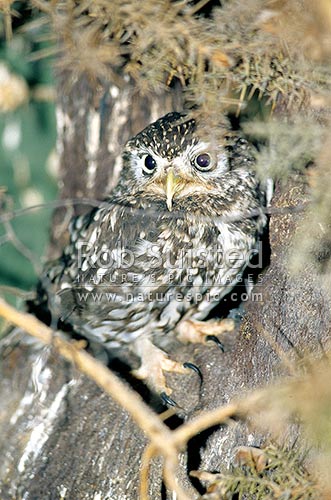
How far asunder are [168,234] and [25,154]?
5.80 ft

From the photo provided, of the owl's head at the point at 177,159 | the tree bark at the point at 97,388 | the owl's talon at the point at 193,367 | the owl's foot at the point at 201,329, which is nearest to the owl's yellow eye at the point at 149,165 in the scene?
the owl's head at the point at 177,159

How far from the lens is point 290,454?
6.24 ft

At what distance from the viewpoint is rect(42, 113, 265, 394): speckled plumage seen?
235 centimetres

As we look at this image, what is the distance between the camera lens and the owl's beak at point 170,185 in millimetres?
2289

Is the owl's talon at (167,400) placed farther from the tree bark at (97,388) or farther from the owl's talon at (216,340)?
the owl's talon at (216,340)

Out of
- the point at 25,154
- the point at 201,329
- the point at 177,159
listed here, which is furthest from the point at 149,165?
the point at 25,154

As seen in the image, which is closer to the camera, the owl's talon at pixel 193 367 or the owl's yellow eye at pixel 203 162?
the owl's yellow eye at pixel 203 162

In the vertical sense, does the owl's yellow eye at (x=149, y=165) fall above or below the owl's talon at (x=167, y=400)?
above

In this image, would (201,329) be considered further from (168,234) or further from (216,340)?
(168,234)

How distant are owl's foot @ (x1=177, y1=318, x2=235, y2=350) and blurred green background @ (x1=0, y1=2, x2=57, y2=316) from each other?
1.40 m

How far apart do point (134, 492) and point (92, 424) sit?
0.95 feet

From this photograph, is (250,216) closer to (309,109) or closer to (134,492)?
(309,109)

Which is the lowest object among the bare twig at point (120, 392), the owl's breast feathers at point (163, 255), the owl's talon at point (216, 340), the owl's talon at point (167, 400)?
the owl's talon at point (216, 340)

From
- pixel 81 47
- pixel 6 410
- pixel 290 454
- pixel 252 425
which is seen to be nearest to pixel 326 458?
pixel 290 454
